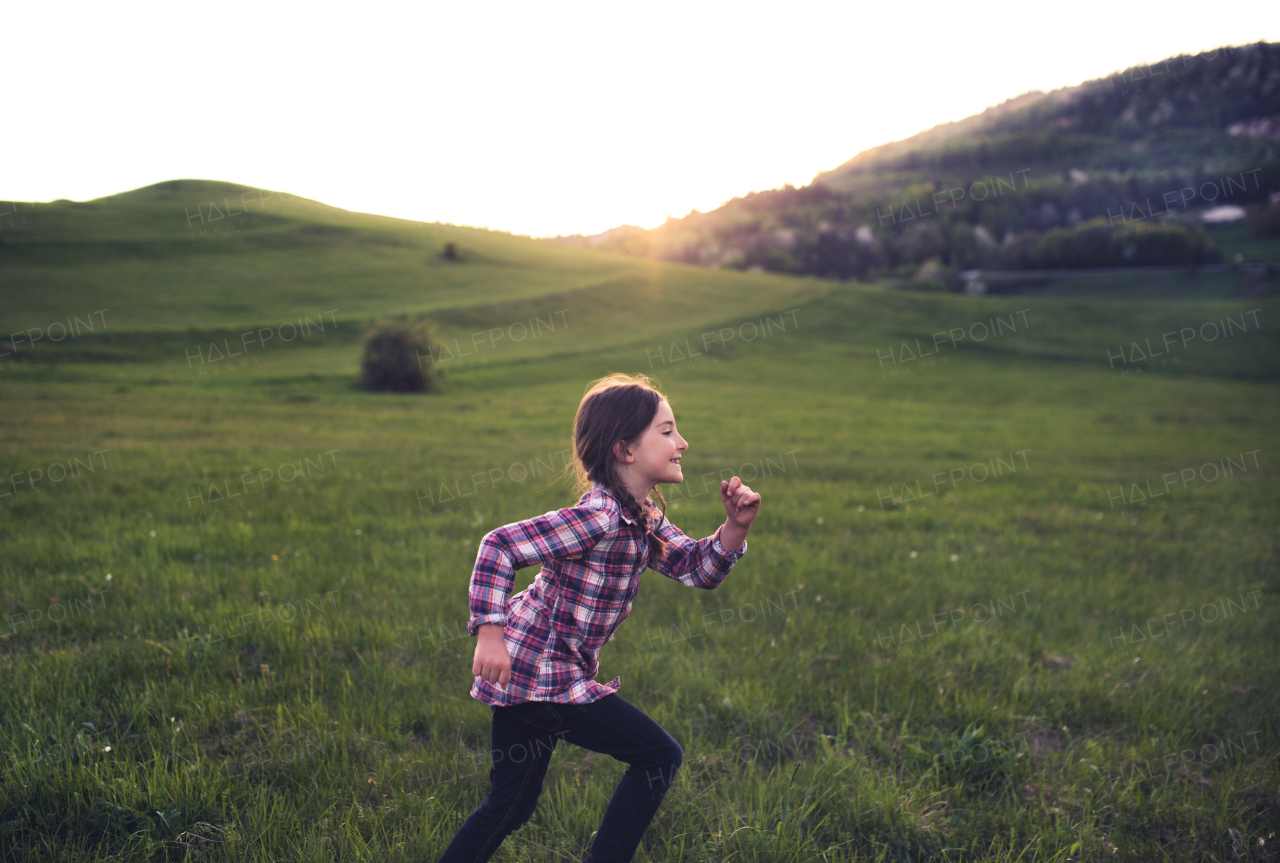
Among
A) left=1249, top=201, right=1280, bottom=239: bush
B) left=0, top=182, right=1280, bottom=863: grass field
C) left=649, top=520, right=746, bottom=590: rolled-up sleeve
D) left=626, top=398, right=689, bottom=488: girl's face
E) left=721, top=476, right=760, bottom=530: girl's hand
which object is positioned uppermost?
left=1249, top=201, right=1280, bottom=239: bush

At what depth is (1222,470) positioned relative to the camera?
15258mm

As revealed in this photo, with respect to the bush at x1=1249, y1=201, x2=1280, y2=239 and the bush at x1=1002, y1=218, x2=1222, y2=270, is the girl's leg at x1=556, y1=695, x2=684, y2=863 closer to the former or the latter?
the bush at x1=1002, y1=218, x2=1222, y2=270

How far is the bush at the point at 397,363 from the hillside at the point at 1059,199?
45.0 meters

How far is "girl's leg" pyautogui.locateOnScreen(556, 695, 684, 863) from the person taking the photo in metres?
2.32

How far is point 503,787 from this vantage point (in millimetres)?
2336

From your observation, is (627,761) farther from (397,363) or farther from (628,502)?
(397,363)

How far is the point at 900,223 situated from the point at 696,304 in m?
58.2

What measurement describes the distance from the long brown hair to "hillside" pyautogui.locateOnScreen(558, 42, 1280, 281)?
51.8 m

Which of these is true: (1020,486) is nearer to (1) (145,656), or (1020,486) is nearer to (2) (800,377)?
(1) (145,656)

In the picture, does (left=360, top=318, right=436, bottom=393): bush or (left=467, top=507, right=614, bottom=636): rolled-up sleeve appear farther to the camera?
(left=360, top=318, right=436, bottom=393): bush

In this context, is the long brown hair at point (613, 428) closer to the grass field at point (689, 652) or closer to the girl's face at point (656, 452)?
the girl's face at point (656, 452)

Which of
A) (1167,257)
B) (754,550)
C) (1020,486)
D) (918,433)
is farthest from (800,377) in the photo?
(1167,257)

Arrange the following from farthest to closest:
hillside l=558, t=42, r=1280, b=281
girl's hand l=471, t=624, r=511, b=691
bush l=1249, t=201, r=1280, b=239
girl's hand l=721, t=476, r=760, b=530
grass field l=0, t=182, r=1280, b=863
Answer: bush l=1249, t=201, r=1280, b=239 → hillside l=558, t=42, r=1280, b=281 → grass field l=0, t=182, r=1280, b=863 → girl's hand l=721, t=476, r=760, b=530 → girl's hand l=471, t=624, r=511, b=691

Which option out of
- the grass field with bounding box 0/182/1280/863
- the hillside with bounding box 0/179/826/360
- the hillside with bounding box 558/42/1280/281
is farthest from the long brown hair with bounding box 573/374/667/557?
the hillside with bounding box 558/42/1280/281
